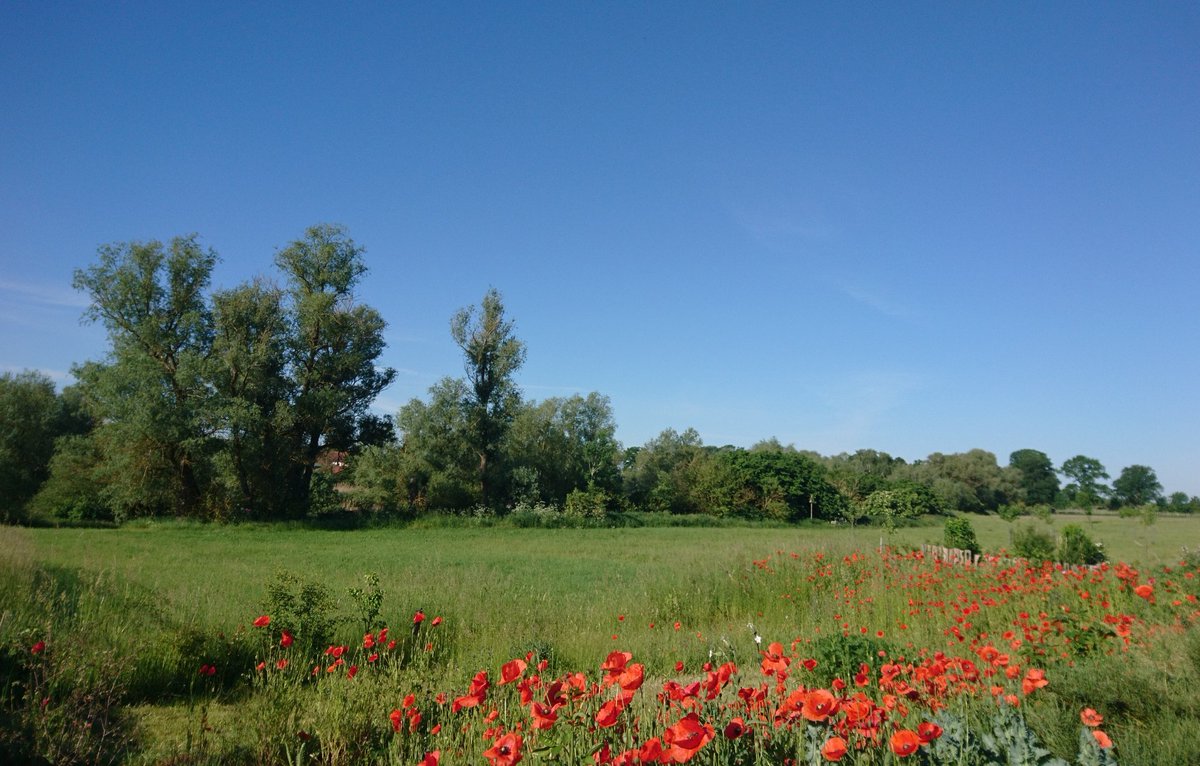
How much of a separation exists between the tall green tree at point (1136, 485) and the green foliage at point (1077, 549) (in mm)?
62322

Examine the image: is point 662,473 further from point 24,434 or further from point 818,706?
point 818,706

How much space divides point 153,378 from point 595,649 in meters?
28.3

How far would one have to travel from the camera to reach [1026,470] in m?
81.4

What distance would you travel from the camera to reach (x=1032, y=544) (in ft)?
52.6

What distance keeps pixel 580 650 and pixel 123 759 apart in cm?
377

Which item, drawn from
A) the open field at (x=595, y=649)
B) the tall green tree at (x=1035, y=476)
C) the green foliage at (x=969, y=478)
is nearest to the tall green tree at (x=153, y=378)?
the open field at (x=595, y=649)

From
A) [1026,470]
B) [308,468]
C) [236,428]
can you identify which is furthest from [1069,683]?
[1026,470]

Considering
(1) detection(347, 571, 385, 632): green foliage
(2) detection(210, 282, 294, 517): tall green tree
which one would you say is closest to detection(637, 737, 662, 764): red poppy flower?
(1) detection(347, 571, 385, 632): green foliage

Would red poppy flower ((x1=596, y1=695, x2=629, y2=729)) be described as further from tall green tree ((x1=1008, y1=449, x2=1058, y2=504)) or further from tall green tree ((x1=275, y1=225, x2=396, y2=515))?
tall green tree ((x1=1008, y1=449, x2=1058, y2=504))

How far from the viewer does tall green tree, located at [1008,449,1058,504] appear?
71750 millimetres

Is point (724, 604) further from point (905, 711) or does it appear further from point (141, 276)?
point (141, 276)

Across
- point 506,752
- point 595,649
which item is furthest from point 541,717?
point 595,649

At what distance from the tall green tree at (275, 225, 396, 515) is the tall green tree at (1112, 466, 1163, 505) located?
73900 mm

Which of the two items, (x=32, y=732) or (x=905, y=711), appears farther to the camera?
(x=32, y=732)
